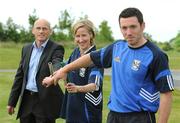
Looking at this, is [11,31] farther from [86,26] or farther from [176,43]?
[86,26]

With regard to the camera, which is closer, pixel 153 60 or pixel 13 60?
pixel 153 60

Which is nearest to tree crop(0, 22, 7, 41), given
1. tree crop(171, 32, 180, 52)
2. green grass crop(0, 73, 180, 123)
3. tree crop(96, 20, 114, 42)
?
tree crop(96, 20, 114, 42)

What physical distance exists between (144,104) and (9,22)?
6559 centimetres

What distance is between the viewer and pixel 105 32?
78125mm

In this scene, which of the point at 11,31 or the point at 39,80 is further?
the point at 11,31

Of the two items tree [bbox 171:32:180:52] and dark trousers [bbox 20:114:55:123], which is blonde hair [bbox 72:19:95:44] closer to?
dark trousers [bbox 20:114:55:123]

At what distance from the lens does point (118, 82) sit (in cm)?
486

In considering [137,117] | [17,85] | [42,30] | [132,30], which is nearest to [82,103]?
[42,30]

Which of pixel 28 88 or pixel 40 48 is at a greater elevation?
pixel 40 48

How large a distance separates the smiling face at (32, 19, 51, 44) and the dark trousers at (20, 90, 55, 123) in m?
0.74

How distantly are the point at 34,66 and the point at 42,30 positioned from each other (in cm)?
50

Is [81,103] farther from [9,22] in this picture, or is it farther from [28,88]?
[9,22]

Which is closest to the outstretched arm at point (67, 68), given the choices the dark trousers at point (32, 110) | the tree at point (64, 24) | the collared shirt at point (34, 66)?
the collared shirt at point (34, 66)

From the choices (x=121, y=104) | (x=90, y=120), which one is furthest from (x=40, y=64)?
(x=121, y=104)
